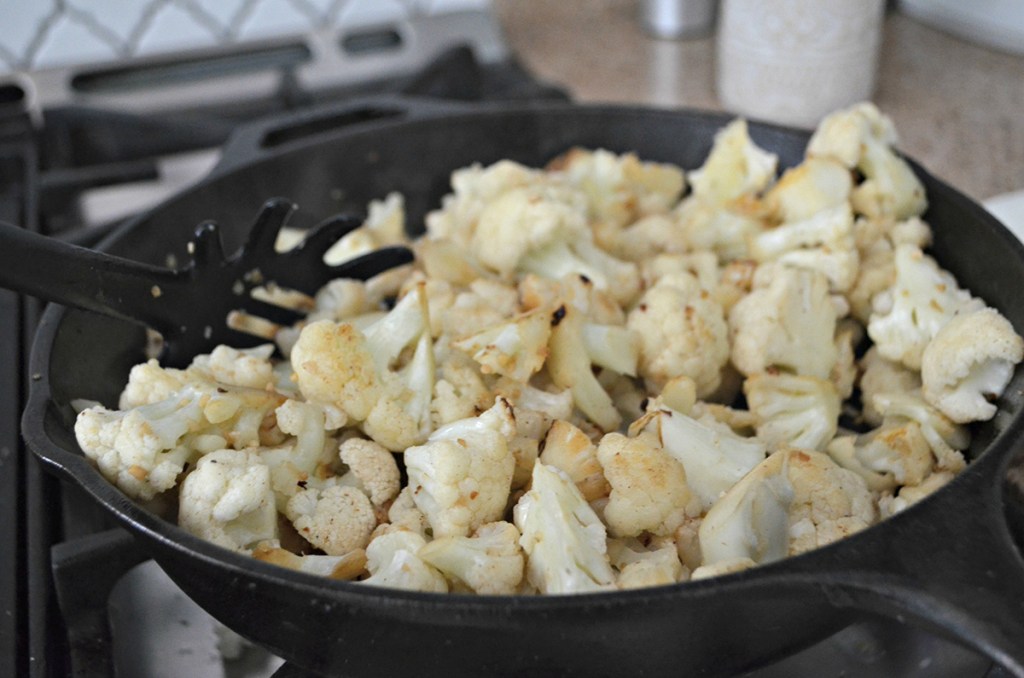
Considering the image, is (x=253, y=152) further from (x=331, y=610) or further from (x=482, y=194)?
(x=331, y=610)

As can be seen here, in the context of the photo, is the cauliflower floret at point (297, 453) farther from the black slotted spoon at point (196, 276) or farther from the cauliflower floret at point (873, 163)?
the cauliflower floret at point (873, 163)

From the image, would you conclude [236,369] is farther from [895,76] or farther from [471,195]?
[895,76]

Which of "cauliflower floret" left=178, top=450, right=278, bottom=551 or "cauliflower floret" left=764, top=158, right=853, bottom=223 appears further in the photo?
"cauliflower floret" left=764, top=158, right=853, bottom=223

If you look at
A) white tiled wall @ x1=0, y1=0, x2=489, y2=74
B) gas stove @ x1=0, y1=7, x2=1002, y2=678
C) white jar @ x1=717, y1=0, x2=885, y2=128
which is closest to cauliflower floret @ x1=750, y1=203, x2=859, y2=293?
gas stove @ x1=0, y1=7, x2=1002, y2=678

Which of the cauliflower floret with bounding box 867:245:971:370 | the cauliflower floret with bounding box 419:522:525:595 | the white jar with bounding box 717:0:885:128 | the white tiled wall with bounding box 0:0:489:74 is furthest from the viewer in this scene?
the white tiled wall with bounding box 0:0:489:74

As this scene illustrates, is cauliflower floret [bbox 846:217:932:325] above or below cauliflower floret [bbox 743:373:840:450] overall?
above

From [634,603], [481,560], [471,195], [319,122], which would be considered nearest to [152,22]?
[319,122]

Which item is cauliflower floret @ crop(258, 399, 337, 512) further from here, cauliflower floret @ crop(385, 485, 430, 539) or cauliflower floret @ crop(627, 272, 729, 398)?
cauliflower floret @ crop(627, 272, 729, 398)

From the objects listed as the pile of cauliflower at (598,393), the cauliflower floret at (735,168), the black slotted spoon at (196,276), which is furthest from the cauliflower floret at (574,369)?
the cauliflower floret at (735,168)
